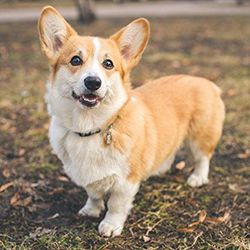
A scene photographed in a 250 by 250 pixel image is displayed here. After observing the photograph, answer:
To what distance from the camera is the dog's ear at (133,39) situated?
3.21 metres

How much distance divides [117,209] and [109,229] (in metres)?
0.16

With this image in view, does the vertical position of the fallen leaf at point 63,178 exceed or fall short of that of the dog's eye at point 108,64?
it falls short

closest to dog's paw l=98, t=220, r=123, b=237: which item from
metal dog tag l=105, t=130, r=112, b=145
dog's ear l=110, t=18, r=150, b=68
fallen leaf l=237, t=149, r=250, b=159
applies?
metal dog tag l=105, t=130, r=112, b=145

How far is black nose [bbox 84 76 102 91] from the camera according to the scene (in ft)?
9.07

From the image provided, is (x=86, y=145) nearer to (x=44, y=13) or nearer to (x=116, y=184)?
(x=116, y=184)

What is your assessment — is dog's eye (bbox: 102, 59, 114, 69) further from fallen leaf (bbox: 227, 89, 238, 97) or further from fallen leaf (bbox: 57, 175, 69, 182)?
fallen leaf (bbox: 227, 89, 238, 97)

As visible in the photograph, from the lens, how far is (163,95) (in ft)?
12.1

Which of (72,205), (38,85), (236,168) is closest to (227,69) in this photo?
(38,85)

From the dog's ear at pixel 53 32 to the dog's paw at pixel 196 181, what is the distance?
1.80m

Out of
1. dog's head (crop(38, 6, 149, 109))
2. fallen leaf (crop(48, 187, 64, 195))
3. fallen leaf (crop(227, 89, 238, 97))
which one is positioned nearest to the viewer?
dog's head (crop(38, 6, 149, 109))

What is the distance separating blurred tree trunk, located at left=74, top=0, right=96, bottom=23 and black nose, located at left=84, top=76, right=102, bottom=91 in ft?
36.7

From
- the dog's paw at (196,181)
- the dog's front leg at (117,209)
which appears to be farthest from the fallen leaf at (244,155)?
the dog's front leg at (117,209)

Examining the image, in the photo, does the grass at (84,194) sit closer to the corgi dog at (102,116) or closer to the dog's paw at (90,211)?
the dog's paw at (90,211)

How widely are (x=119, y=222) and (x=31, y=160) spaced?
1569 mm
